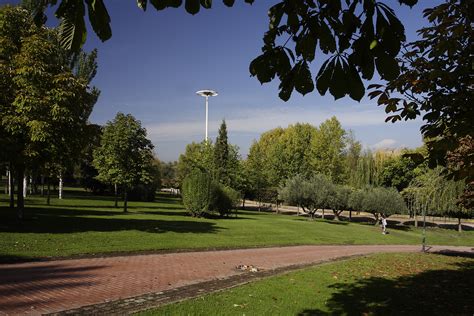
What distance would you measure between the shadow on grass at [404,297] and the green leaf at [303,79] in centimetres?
565

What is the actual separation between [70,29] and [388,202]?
43.1m

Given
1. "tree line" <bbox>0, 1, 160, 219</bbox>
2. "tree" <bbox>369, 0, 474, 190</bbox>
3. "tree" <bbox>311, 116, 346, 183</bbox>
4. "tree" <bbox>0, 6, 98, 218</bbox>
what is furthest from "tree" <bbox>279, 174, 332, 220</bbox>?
"tree" <bbox>369, 0, 474, 190</bbox>

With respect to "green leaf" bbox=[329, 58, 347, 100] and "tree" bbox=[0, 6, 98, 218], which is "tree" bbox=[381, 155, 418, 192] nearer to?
"tree" bbox=[0, 6, 98, 218]

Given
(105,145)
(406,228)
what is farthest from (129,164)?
(406,228)

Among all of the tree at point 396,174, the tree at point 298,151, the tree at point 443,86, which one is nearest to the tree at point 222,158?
the tree at point 298,151

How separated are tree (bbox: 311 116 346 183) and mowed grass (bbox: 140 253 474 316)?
40.5m

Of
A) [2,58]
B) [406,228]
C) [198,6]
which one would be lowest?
[406,228]

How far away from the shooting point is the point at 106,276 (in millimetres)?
10156

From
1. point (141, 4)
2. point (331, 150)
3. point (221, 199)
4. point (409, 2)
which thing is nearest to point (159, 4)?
point (141, 4)

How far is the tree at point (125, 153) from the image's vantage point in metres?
31.1

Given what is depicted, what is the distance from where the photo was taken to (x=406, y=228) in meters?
42.9

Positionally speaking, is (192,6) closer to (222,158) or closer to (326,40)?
(326,40)

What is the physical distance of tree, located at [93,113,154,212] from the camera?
31141 mm

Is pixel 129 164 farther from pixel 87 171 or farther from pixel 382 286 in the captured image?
pixel 87 171
